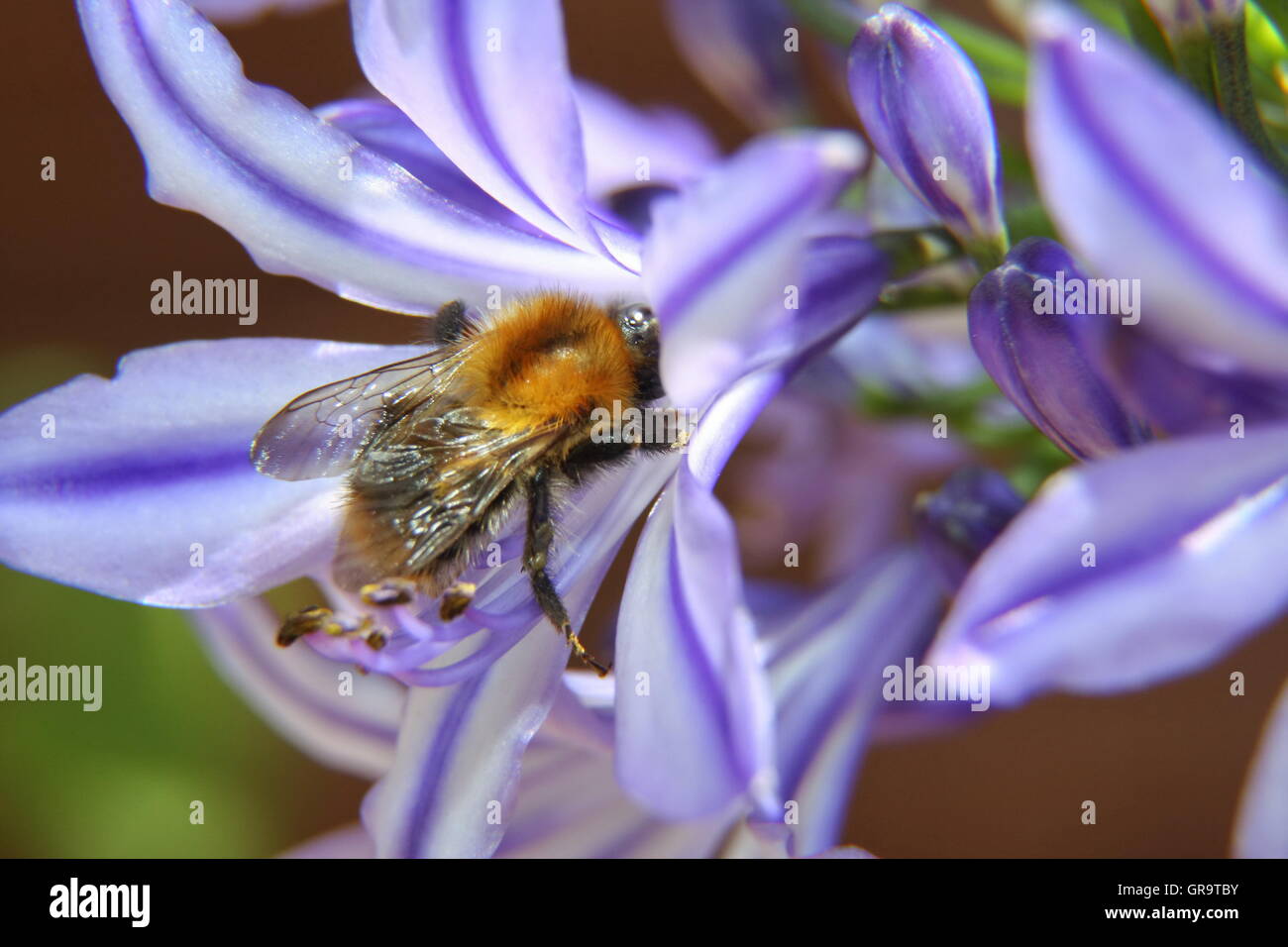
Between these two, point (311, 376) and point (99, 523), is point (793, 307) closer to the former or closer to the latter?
point (311, 376)

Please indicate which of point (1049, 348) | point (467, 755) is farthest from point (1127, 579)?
point (467, 755)

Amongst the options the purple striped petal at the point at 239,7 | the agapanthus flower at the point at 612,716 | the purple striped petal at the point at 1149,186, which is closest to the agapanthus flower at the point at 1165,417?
the purple striped petal at the point at 1149,186

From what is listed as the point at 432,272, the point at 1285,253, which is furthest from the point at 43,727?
the point at 1285,253

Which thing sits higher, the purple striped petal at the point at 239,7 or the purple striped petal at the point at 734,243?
the purple striped petal at the point at 239,7

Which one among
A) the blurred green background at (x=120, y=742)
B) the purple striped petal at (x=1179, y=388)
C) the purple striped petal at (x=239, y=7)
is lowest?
the blurred green background at (x=120, y=742)

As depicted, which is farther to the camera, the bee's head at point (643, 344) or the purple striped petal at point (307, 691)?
the purple striped petal at point (307, 691)

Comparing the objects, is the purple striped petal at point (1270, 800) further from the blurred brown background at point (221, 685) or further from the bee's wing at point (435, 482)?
the blurred brown background at point (221, 685)
